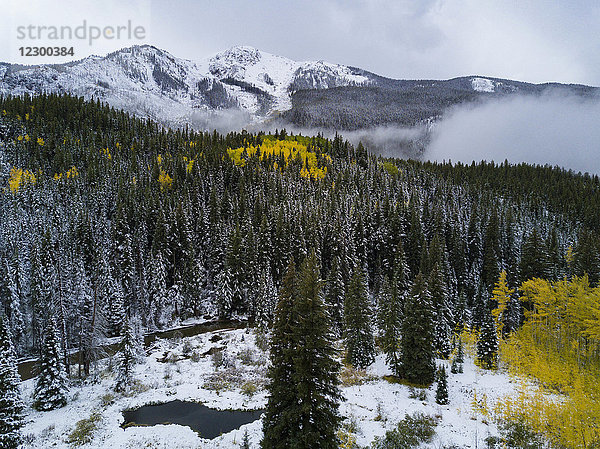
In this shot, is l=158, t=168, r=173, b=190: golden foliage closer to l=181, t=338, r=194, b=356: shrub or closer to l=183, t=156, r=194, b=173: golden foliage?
l=183, t=156, r=194, b=173: golden foliage

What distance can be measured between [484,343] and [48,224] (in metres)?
84.9

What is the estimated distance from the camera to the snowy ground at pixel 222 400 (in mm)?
22312

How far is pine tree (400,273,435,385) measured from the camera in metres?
30.8

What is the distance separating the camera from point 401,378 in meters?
32.4

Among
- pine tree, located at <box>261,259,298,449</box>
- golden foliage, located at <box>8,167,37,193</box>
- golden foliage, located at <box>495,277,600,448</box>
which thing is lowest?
golden foliage, located at <box>495,277,600,448</box>

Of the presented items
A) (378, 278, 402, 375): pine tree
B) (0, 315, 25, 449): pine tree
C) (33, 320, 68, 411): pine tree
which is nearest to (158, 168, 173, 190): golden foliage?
(33, 320, 68, 411): pine tree

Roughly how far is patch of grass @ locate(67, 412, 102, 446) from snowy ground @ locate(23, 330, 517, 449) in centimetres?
29

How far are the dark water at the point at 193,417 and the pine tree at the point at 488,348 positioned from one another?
24852 mm

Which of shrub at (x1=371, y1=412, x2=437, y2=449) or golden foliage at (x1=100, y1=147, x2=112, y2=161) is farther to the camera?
golden foliage at (x1=100, y1=147, x2=112, y2=161)

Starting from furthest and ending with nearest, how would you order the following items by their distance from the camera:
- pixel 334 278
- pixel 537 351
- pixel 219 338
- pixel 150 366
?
pixel 334 278 → pixel 219 338 → pixel 150 366 → pixel 537 351

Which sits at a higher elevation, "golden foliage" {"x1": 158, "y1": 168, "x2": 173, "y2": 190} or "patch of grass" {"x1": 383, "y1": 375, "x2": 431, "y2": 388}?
"golden foliage" {"x1": 158, "y1": 168, "x2": 173, "y2": 190}

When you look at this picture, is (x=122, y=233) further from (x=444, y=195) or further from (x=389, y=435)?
(x=444, y=195)

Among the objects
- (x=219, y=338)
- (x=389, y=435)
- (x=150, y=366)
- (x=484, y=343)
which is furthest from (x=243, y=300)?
(x=389, y=435)

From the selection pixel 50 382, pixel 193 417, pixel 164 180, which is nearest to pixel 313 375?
pixel 193 417
